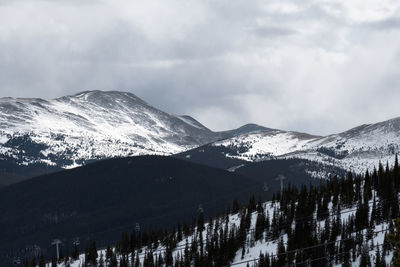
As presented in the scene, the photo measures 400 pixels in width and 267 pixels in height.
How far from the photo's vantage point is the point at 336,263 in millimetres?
186500

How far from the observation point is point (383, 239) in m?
183

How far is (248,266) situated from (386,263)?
40278 mm

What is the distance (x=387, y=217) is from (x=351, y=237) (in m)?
11.7

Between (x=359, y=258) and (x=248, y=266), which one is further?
(x=248, y=266)

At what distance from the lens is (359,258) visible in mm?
181250

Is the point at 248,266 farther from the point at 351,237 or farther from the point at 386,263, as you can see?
the point at 386,263

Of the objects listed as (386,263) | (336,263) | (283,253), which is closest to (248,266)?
(283,253)

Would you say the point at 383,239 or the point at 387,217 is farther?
the point at 387,217

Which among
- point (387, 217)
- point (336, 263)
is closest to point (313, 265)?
point (336, 263)

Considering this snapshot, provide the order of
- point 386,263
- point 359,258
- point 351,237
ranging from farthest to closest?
point 351,237 → point 359,258 → point 386,263

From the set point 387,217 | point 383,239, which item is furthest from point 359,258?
point 387,217

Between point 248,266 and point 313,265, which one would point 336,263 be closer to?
point 313,265

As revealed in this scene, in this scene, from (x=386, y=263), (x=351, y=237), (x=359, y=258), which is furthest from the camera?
(x=351, y=237)

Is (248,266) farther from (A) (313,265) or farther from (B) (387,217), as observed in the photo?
(B) (387,217)
